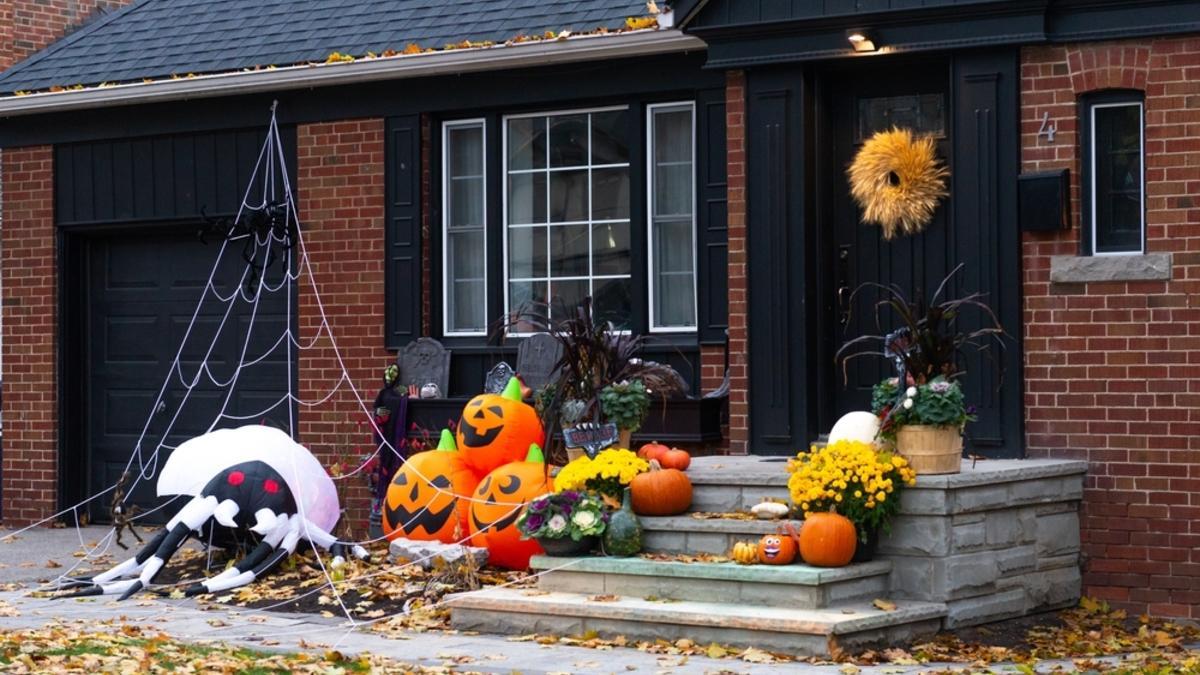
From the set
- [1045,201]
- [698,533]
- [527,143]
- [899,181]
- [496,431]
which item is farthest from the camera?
[527,143]

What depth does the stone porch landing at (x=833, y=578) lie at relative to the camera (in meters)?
9.48

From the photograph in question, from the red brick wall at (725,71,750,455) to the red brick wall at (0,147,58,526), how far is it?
21.8 feet

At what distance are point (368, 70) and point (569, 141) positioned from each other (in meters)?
1.63

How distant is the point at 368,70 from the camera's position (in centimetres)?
1401

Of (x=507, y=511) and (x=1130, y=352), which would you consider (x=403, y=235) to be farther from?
(x=1130, y=352)

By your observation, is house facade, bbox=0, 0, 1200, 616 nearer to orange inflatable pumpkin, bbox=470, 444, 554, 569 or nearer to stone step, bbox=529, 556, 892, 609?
orange inflatable pumpkin, bbox=470, 444, 554, 569

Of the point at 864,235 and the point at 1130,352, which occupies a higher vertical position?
the point at 864,235

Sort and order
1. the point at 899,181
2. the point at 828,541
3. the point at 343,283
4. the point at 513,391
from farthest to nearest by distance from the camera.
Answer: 1. the point at 343,283
2. the point at 513,391
3. the point at 899,181
4. the point at 828,541

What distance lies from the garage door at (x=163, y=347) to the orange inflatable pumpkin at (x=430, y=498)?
8.79 feet

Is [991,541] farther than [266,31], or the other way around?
[266,31]

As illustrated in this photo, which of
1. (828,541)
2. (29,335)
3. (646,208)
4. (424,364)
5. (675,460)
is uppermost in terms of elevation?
(646,208)

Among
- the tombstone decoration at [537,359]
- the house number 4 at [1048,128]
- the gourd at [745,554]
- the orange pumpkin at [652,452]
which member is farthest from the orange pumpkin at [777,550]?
the tombstone decoration at [537,359]

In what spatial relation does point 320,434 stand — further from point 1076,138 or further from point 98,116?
point 1076,138

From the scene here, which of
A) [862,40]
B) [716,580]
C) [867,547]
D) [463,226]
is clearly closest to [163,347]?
[463,226]
